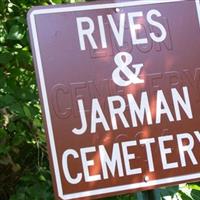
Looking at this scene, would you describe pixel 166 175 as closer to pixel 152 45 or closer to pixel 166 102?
pixel 166 102

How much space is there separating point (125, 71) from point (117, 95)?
0.06 meters

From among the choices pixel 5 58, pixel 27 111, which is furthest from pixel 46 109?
pixel 5 58

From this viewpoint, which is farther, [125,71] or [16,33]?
[16,33]

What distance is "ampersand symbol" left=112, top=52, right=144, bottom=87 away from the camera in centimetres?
117

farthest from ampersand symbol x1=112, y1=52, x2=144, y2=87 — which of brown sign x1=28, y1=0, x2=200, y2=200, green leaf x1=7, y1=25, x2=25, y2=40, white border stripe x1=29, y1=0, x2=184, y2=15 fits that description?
green leaf x1=7, y1=25, x2=25, y2=40

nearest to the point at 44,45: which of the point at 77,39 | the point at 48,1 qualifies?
the point at 77,39

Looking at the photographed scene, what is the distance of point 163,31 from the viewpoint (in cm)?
123

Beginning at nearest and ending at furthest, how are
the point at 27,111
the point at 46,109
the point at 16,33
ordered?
the point at 46,109 → the point at 27,111 → the point at 16,33

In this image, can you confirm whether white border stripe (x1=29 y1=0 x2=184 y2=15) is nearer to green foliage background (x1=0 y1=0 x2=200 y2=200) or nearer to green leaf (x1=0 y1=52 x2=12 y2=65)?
green foliage background (x1=0 y1=0 x2=200 y2=200)

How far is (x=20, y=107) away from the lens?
1.81 metres

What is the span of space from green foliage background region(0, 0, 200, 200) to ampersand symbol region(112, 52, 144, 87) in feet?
2.05

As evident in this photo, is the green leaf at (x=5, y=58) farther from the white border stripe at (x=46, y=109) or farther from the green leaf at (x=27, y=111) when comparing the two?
the white border stripe at (x=46, y=109)

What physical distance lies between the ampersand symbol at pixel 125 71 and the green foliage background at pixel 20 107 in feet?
2.05

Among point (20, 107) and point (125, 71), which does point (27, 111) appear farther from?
point (125, 71)
